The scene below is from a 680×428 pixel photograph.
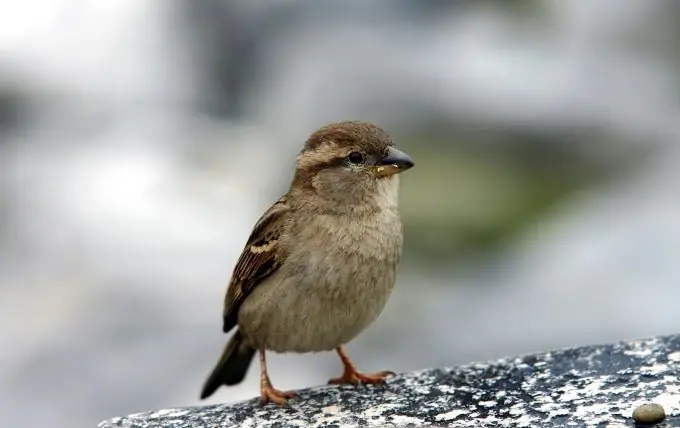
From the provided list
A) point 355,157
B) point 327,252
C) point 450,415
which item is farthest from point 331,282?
point 450,415

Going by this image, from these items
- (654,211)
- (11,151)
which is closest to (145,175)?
(11,151)

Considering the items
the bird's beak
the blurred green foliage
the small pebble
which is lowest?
the small pebble

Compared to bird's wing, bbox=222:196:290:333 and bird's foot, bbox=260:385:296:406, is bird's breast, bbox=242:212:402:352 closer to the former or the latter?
bird's wing, bbox=222:196:290:333

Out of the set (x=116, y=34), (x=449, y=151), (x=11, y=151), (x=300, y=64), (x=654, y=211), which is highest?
(x=116, y=34)

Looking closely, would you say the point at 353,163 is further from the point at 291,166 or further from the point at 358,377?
the point at 291,166

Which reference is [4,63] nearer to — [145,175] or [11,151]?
[11,151]

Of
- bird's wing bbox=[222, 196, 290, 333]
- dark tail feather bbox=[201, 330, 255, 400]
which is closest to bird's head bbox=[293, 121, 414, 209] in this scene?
bird's wing bbox=[222, 196, 290, 333]

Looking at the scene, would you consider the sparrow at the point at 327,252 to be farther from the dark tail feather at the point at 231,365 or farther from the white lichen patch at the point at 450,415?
the white lichen patch at the point at 450,415
